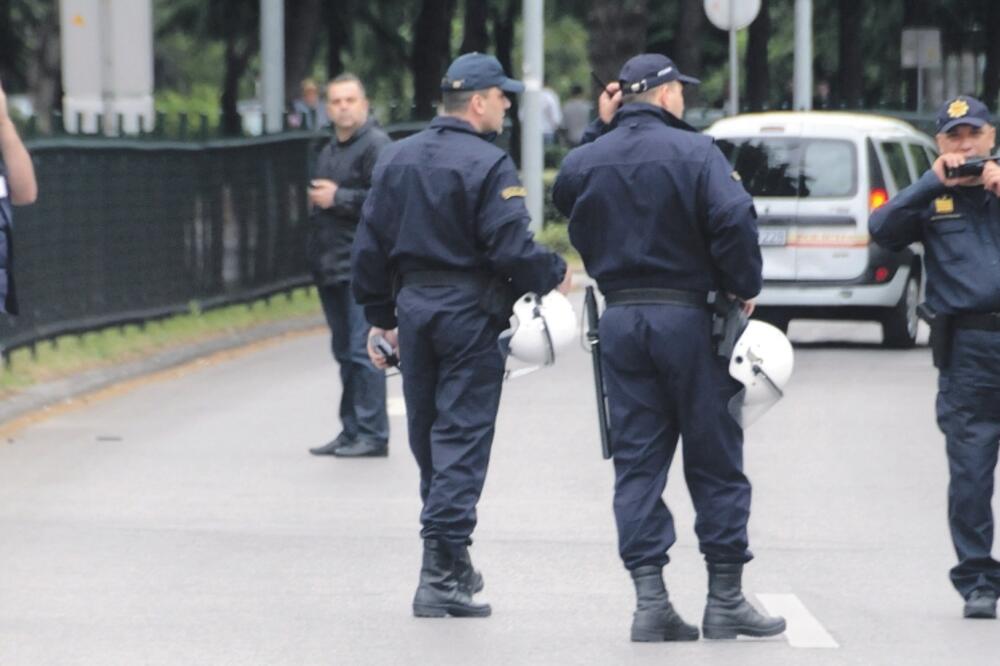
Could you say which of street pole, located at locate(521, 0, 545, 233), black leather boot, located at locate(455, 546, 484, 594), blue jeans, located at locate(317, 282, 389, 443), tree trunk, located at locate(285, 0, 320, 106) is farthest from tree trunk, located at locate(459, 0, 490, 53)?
black leather boot, located at locate(455, 546, 484, 594)

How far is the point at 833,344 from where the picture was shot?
19500 mm

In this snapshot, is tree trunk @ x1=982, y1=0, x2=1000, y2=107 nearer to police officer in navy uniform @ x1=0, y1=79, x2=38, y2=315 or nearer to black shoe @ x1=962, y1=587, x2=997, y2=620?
black shoe @ x1=962, y1=587, x2=997, y2=620

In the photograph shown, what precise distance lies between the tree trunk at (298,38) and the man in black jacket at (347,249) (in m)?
22.9

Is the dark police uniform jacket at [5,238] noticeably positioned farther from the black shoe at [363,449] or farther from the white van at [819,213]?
the white van at [819,213]

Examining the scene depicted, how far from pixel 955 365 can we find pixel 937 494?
118 inches

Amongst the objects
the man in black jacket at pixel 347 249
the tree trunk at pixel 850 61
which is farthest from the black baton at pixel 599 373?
the tree trunk at pixel 850 61

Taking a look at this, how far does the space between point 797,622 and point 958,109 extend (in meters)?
1.79

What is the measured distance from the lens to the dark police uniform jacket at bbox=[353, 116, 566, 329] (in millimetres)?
8391

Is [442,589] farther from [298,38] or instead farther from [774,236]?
[298,38]

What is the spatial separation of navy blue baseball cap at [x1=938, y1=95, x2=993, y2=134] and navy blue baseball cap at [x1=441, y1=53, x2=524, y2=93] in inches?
56.1

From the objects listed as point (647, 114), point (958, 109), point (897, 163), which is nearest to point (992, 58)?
point (897, 163)

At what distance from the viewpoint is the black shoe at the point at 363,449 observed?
12789 mm

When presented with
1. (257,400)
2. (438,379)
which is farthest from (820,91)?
(438,379)

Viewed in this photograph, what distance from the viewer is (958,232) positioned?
8492 millimetres
